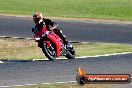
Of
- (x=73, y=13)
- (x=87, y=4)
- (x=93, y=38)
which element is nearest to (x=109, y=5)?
(x=87, y=4)

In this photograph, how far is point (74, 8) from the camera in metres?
44.0

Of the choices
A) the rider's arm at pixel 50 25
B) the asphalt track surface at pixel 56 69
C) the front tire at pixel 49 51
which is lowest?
the asphalt track surface at pixel 56 69

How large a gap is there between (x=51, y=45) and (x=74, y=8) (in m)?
27.1

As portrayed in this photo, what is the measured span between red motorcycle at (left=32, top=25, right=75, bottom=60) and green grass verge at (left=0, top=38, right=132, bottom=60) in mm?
865

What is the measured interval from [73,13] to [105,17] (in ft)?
10.5

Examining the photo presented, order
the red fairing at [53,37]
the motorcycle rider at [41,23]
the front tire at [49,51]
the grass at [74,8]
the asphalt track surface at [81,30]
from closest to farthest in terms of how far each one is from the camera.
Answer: the motorcycle rider at [41,23], the front tire at [49,51], the red fairing at [53,37], the asphalt track surface at [81,30], the grass at [74,8]

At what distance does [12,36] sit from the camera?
25.8 m

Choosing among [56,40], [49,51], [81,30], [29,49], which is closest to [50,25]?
[56,40]

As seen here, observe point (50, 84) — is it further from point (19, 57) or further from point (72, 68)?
point (19, 57)

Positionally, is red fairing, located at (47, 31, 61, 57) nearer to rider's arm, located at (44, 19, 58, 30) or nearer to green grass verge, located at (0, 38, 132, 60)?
rider's arm, located at (44, 19, 58, 30)

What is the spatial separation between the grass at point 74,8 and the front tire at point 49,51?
2209cm

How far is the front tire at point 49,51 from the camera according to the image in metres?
16.8

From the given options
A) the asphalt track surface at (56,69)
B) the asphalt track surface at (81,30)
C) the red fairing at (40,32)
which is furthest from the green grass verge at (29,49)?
the asphalt track surface at (81,30)

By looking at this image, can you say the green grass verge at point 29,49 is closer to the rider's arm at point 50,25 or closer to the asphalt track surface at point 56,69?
the rider's arm at point 50,25
